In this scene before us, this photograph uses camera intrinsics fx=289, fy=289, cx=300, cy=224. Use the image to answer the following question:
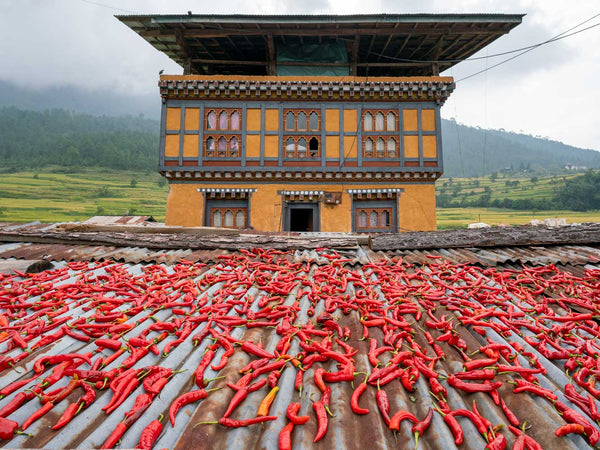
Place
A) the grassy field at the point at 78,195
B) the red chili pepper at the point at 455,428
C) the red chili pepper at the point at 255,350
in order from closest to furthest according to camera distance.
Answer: the red chili pepper at the point at 455,428, the red chili pepper at the point at 255,350, the grassy field at the point at 78,195

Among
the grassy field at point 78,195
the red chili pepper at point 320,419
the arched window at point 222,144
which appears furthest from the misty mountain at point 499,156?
the red chili pepper at point 320,419

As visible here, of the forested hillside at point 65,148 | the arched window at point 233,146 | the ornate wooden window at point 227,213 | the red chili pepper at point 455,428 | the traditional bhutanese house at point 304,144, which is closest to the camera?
the red chili pepper at point 455,428

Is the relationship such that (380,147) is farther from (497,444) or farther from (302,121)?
(497,444)

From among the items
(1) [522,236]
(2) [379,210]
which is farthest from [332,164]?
(1) [522,236]

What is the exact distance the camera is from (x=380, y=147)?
15648mm

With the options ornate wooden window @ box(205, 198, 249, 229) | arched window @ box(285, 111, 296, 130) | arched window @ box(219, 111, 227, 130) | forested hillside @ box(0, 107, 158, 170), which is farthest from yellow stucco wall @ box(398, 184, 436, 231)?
forested hillside @ box(0, 107, 158, 170)

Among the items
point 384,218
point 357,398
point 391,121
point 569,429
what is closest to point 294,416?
point 357,398

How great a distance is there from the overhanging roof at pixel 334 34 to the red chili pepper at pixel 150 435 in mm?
16514

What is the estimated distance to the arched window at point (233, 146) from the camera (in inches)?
609

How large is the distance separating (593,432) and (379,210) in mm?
14555

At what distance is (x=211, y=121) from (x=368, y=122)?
846 centimetres

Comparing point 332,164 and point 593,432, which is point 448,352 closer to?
point 593,432

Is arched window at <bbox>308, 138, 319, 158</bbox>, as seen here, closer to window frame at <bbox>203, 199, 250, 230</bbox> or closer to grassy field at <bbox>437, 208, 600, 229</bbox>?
window frame at <bbox>203, 199, 250, 230</bbox>

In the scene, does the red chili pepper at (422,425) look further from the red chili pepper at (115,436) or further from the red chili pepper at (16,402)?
the red chili pepper at (16,402)
